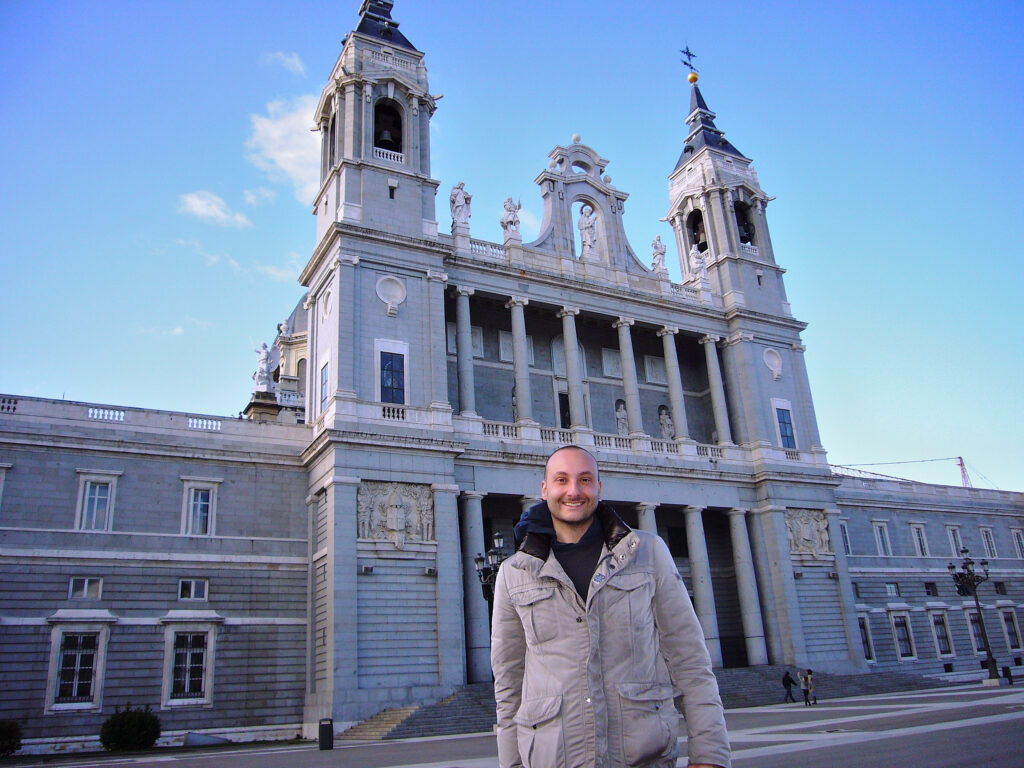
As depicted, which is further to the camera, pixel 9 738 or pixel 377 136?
pixel 377 136

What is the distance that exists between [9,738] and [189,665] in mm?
5243

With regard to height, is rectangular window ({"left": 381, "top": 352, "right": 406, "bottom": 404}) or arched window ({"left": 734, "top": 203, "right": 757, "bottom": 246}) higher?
arched window ({"left": 734, "top": 203, "right": 757, "bottom": 246})

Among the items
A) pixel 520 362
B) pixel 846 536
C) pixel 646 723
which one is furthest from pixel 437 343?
pixel 646 723

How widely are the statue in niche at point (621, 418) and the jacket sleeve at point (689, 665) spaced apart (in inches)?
1291

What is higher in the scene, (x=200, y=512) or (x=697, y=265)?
(x=697, y=265)

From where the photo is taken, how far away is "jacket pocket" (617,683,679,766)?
11.6 ft

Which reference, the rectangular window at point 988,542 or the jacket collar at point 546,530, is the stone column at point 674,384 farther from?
the jacket collar at point 546,530

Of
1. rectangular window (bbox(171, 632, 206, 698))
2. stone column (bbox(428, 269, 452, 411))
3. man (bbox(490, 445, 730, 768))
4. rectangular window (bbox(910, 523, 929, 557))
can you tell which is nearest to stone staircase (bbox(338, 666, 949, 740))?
rectangular window (bbox(171, 632, 206, 698))

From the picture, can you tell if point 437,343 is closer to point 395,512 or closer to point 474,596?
point 395,512

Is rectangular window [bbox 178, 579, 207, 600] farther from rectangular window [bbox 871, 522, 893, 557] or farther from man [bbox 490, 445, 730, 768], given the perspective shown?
rectangular window [bbox 871, 522, 893, 557]

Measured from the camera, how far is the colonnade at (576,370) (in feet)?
103

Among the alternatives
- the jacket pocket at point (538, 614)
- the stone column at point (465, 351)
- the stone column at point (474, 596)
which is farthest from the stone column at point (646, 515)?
the jacket pocket at point (538, 614)

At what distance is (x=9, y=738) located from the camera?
69.6 feet

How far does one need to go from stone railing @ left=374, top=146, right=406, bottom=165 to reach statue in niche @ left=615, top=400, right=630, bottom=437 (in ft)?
46.2
